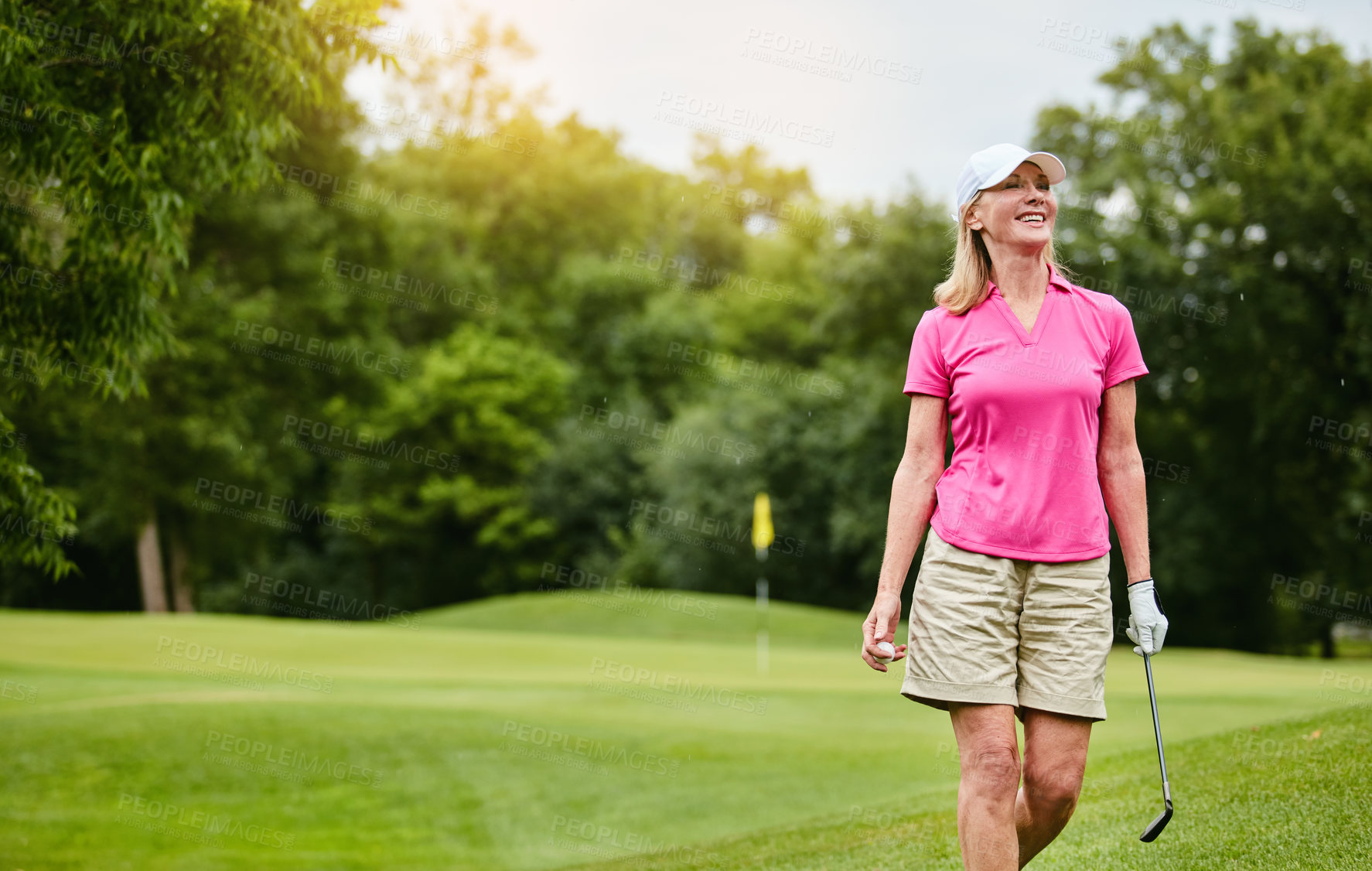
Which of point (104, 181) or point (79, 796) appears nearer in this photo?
point (104, 181)

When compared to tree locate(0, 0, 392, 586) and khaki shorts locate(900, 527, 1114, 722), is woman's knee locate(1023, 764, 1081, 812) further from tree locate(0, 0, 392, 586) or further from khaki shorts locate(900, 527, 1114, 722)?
tree locate(0, 0, 392, 586)

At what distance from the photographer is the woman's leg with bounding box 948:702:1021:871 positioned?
9.66ft

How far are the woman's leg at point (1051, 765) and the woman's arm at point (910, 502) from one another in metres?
0.40

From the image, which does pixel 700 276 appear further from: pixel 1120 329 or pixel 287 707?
pixel 1120 329

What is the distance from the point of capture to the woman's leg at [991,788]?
116 inches

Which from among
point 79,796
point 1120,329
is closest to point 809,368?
point 79,796

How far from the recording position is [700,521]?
112 ft

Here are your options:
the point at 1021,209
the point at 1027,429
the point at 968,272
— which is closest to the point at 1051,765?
Answer: the point at 1027,429

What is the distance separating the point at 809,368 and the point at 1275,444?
63.4 feet

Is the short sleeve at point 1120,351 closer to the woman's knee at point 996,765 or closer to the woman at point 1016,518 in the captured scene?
the woman at point 1016,518

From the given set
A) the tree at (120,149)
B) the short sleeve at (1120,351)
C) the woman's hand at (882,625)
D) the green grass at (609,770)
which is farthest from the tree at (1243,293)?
the woman's hand at (882,625)

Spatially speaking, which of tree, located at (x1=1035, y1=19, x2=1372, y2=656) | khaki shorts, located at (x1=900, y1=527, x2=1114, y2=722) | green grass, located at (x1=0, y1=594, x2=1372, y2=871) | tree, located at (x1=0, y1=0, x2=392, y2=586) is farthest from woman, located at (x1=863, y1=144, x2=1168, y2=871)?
tree, located at (x1=1035, y1=19, x2=1372, y2=656)

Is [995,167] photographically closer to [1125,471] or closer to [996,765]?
[1125,471]

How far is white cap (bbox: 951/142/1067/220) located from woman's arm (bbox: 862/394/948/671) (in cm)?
58
